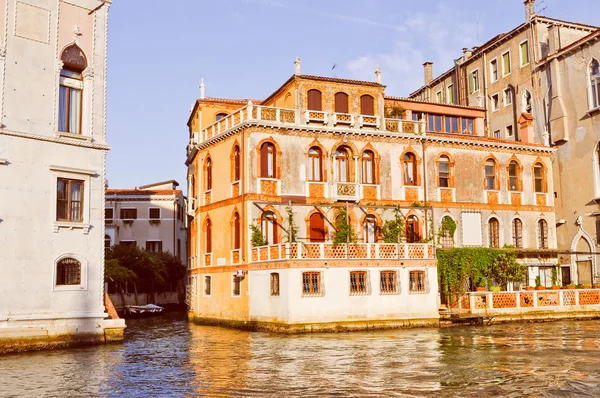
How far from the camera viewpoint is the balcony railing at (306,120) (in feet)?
105

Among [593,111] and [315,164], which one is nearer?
[315,164]

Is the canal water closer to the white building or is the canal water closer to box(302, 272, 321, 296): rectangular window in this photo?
the white building

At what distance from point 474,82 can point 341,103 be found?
→ 1771 centimetres

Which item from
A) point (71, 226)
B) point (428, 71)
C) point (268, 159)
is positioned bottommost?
point (71, 226)

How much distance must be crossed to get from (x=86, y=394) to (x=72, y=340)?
24.5 feet

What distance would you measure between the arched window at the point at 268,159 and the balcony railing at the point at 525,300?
10779mm

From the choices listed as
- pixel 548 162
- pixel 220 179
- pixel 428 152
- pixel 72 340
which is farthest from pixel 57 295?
pixel 548 162

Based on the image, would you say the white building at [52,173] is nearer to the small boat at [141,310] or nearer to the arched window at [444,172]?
the arched window at [444,172]

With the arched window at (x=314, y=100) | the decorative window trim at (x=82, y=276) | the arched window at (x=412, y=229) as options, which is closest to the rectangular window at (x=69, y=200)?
the decorative window trim at (x=82, y=276)

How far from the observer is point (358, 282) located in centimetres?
2878

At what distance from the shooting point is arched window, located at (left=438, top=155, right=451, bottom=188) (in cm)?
3559

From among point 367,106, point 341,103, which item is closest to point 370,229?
point 367,106

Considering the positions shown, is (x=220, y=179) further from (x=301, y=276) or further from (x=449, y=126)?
(x=449, y=126)

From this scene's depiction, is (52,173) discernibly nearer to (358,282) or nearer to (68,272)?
(68,272)
